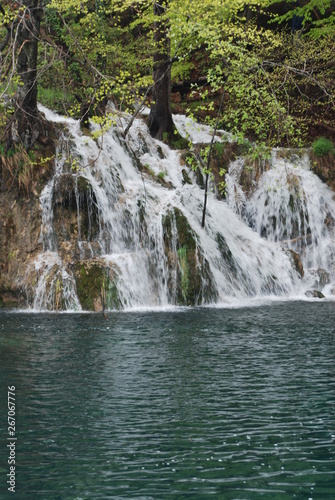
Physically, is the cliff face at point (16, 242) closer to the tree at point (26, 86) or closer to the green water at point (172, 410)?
the tree at point (26, 86)

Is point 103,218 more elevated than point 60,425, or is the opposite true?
point 103,218

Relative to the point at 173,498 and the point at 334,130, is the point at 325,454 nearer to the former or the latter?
the point at 173,498

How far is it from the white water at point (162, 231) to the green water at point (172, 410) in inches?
123

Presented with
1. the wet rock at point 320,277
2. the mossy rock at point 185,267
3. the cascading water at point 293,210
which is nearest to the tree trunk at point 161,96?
the cascading water at point 293,210

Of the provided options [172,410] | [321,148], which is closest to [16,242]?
[172,410]

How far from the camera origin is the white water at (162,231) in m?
14.5

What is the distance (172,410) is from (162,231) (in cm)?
903

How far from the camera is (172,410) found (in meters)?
6.57

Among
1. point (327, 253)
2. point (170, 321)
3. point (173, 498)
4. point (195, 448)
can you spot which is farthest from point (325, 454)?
point (327, 253)

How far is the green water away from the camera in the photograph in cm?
484

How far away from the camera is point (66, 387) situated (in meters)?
7.50

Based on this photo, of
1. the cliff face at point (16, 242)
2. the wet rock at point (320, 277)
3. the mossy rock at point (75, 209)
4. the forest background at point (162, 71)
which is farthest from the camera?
the wet rock at point (320, 277)

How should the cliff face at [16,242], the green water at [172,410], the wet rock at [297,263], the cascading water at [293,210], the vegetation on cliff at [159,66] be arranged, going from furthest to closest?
the cascading water at [293,210]
the wet rock at [297,263]
the vegetation on cliff at [159,66]
the cliff face at [16,242]
the green water at [172,410]

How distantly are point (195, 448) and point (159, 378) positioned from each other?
2412 millimetres
